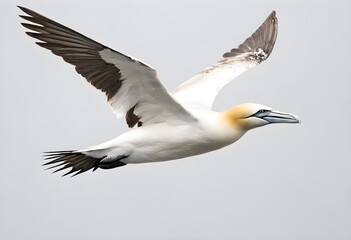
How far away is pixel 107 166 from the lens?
40.2ft

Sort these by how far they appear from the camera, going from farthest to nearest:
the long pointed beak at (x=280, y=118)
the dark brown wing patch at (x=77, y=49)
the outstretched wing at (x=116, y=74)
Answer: the long pointed beak at (x=280, y=118), the outstretched wing at (x=116, y=74), the dark brown wing patch at (x=77, y=49)

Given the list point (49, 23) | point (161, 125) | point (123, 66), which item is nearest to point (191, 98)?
point (161, 125)

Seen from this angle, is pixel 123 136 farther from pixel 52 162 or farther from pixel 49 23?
pixel 49 23

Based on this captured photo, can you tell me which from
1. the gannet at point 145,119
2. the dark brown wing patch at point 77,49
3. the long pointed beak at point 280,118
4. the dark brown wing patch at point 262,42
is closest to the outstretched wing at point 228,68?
the dark brown wing patch at point 262,42

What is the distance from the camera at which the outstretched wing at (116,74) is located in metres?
11.0

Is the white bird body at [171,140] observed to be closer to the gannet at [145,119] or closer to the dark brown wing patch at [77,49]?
the gannet at [145,119]

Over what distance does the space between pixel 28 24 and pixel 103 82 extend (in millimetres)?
1496

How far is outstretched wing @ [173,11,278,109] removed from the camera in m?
13.7

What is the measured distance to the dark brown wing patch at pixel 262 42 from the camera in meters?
16.1

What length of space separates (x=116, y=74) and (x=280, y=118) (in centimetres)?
238

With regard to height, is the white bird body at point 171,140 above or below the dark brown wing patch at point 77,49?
below

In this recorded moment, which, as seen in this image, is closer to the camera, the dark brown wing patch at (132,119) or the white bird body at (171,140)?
the white bird body at (171,140)

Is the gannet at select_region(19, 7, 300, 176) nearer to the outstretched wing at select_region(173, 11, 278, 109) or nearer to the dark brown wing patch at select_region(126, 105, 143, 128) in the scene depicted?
the dark brown wing patch at select_region(126, 105, 143, 128)

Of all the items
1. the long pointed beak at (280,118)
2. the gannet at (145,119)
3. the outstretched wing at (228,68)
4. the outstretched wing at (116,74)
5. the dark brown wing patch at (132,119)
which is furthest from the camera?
the outstretched wing at (228,68)
